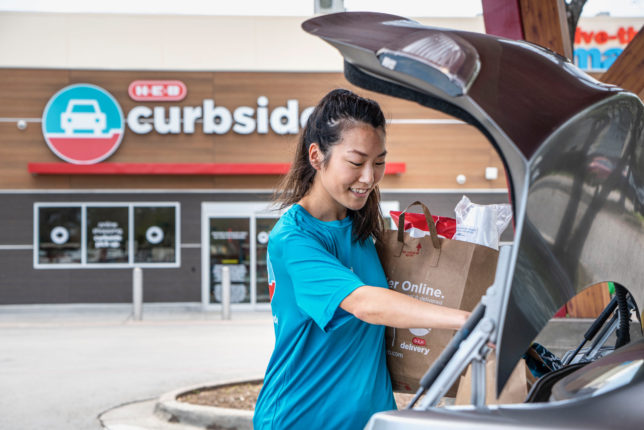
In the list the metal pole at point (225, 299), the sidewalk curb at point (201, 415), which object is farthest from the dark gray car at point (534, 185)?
the metal pole at point (225, 299)

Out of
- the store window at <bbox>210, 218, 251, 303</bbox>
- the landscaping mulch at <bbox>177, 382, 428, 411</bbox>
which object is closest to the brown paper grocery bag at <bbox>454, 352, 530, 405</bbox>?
the landscaping mulch at <bbox>177, 382, 428, 411</bbox>

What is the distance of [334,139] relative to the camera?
1.87 metres

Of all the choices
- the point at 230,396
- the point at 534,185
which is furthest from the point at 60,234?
the point at 534,185

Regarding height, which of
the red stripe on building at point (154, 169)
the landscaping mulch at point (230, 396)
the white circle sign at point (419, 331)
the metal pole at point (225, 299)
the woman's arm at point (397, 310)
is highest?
the woman's arm at point (397, 310)

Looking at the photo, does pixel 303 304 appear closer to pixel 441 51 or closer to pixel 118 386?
pixel 441 51

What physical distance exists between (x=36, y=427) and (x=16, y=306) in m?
11.3

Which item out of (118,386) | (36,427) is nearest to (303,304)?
(36,427)

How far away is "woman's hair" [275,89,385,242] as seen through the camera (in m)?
1.87

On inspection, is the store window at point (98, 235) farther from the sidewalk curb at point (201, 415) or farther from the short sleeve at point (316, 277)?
the short sleeve at point (316, 277)

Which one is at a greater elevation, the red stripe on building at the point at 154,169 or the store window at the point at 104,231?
the red stripe on building at the point at 154,169

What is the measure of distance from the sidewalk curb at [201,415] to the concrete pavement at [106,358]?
0.61m

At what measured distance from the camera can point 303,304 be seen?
1.76 metres

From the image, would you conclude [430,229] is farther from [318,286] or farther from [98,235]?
[98,235]

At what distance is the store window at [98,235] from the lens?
16391mm
